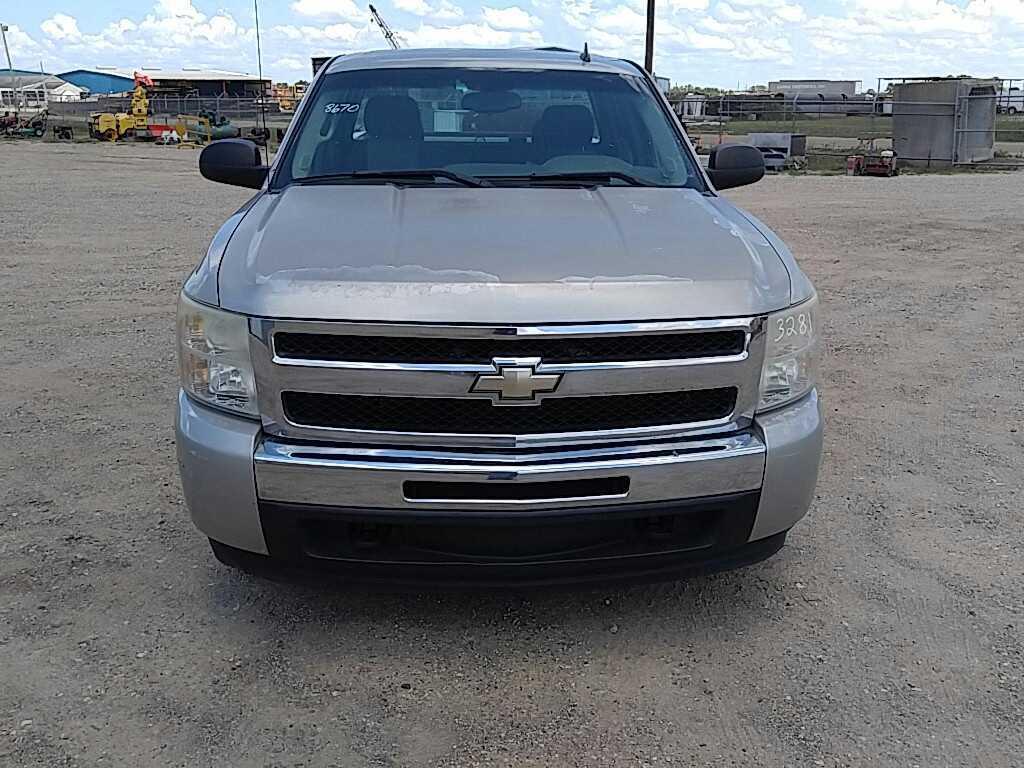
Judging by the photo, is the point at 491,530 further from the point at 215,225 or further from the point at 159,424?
the point at 215,225

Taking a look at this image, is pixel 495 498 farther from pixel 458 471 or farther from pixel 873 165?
pixel 873 165

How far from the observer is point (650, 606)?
3500mm

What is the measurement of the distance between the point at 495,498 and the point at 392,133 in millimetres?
2084

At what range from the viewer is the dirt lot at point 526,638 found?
9.11ft

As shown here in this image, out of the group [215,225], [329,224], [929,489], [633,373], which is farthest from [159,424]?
[215,225]

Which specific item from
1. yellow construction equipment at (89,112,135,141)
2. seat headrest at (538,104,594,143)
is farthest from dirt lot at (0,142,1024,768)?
yellow construction equipment at (89,112,135,141)

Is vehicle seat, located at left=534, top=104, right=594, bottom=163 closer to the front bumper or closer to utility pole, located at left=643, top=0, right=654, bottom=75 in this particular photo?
the front bumper

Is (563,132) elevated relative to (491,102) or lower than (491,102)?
lower

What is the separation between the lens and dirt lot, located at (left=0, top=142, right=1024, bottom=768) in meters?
2.78

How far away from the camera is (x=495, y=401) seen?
9.36 ft

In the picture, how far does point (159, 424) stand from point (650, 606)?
2958 millimetres

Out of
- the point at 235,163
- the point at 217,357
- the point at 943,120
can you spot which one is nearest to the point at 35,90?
the point at 943,120

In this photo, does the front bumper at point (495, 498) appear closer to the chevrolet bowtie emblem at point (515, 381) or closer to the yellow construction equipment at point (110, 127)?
the chevrolet bowtie emblem at point (515, 381)

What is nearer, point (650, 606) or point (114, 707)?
point (114, 707)
